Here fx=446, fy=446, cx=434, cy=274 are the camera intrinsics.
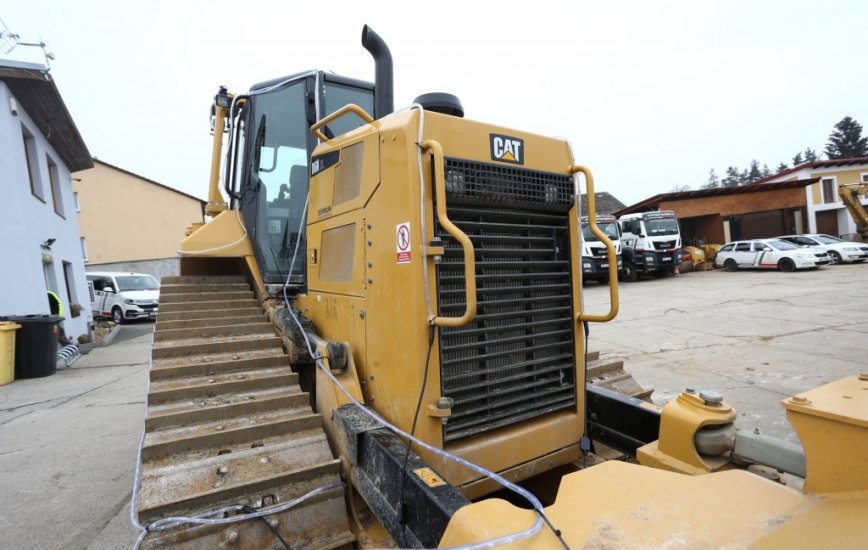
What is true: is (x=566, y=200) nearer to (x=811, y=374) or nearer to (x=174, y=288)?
(x=174, y=288)

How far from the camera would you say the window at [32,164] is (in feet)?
34.6

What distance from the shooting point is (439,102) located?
226 cm

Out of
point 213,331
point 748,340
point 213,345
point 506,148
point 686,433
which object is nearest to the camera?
point 686,433

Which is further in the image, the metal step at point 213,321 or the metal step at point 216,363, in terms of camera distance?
the metal step at point 213,321

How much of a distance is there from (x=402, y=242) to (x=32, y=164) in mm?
13056

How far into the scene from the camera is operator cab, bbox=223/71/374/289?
3.49m

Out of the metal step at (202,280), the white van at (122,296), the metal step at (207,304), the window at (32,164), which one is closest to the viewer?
the metal step at (207,304)

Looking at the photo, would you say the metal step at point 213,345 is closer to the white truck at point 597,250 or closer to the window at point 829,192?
the white truck at point 597,250

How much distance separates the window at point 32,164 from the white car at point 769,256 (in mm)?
25353

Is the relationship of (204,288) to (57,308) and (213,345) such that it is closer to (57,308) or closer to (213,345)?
(213,345)

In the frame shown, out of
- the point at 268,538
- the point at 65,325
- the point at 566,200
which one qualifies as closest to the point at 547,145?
the point at 566,200

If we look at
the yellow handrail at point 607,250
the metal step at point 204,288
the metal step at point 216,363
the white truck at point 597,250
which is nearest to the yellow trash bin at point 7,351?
the metal step at point 204,288

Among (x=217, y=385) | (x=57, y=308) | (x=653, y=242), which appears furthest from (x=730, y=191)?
(x=57, y=308)

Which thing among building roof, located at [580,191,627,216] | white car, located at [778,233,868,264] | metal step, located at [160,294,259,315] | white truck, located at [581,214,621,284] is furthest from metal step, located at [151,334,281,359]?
building roof, located at [580,191,627,216]
